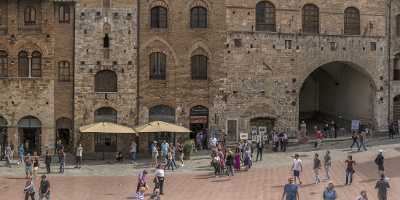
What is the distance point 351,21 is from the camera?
143 feet

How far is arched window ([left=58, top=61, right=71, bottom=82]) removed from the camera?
130 ft

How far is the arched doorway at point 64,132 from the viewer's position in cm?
3994

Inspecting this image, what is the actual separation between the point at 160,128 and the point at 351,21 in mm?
15761

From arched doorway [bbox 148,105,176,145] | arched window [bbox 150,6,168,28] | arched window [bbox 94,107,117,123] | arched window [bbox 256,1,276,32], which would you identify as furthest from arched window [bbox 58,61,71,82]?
arched window [bbox 256,1,276,32]

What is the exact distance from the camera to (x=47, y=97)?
3956 centimetres

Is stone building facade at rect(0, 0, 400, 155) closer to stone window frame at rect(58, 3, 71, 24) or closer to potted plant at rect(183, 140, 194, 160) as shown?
stone window frame at rect(58, 3, 71, 24)

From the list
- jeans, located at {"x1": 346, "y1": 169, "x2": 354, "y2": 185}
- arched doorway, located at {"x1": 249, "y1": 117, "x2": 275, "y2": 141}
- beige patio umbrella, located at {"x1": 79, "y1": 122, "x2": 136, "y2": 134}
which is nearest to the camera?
jeans, located at {"x1": 346, "y1": 169, "x2": 354, "y2": 185}

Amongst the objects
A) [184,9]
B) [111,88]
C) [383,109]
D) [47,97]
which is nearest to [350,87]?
[383,109]

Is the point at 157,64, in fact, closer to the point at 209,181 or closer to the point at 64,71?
the point at 64,71

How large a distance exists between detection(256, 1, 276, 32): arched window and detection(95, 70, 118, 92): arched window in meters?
9.90

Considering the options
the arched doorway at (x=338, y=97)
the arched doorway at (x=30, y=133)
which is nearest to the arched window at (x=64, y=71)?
the arched doorway at (x=30, y=133)

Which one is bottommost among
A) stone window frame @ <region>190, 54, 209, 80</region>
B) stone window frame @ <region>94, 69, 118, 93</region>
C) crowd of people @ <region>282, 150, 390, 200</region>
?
crowd of people @ <region>282, 150, 390, 200</region>

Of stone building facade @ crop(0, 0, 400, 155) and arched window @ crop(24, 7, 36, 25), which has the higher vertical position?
arched window @ crop(24, 7, 36, 25)

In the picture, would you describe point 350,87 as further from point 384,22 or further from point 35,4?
point 35,4
